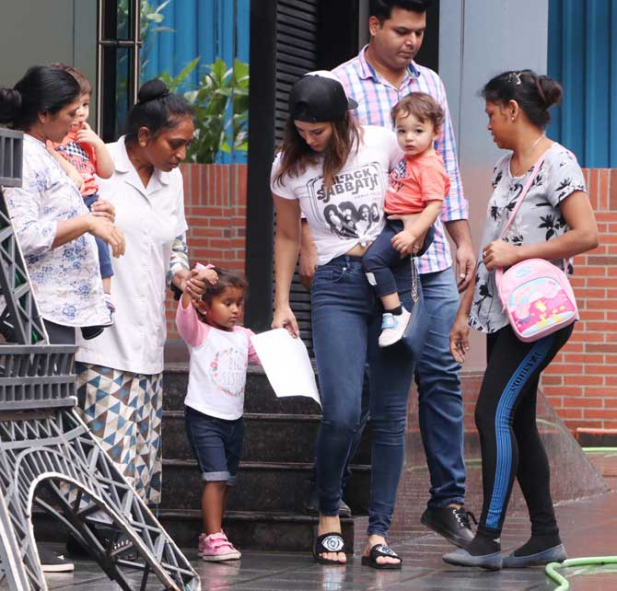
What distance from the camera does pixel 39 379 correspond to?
15.8 feet

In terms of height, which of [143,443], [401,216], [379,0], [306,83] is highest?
[379,0]

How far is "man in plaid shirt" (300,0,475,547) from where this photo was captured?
22.4 ft

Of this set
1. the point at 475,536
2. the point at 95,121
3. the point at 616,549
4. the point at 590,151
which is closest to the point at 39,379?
the point at 475,536

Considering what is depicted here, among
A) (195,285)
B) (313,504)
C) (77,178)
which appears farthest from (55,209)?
(313,504)

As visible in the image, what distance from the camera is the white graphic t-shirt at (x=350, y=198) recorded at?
6.40 m

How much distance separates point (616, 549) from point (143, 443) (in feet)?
7.47

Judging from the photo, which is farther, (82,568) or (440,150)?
(440,150)

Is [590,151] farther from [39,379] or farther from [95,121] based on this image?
[39,379]

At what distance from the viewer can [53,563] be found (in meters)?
6.27

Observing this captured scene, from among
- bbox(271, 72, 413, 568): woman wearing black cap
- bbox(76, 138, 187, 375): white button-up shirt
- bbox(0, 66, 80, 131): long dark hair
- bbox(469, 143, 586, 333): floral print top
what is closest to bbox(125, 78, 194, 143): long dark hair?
bbox(76, 138, 187, 375): white button-up shirt

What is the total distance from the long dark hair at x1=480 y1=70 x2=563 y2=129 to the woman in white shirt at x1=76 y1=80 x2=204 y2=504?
4.24 ft

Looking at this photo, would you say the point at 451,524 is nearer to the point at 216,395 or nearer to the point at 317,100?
the point at 216,395

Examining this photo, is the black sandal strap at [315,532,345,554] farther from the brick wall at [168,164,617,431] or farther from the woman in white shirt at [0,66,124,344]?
the brick wall at [168,164,617,431]

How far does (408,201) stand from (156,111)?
1102 mm
